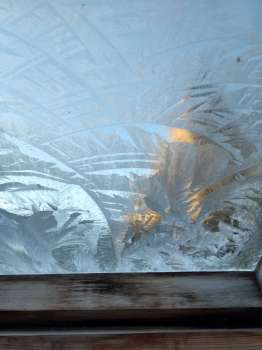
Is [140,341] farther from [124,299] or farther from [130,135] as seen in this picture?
[130,135]

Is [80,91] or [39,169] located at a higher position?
[80,91]

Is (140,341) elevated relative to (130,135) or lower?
lower

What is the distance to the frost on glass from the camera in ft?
2.09

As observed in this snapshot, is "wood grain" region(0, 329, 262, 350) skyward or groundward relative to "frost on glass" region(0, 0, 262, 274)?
groundward

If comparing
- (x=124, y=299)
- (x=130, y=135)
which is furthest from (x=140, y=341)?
(x=130, y=135)

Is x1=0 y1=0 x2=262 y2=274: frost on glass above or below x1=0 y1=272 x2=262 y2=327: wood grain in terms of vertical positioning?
above

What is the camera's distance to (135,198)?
2.24 ft

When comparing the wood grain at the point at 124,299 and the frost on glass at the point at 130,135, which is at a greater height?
the frost on glass at the point at 130,135

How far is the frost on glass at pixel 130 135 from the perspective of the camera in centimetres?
64

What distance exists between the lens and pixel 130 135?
0.66 m

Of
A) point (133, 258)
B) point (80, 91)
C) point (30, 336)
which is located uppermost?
point (80, 91)

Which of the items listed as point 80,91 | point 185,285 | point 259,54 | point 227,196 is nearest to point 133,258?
point 185,285

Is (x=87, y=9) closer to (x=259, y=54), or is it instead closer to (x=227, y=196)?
(x=259, y=54)

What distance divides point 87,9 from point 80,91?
0.14m
